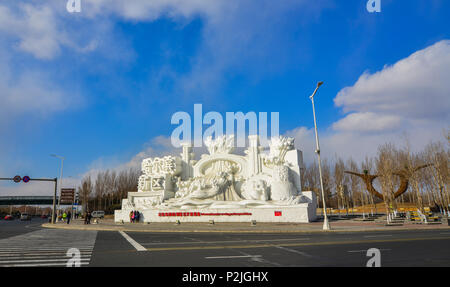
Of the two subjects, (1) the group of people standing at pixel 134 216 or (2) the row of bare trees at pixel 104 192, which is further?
(2) the row of bare trees at pixel 104 192

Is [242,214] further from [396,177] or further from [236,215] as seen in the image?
[396,177]

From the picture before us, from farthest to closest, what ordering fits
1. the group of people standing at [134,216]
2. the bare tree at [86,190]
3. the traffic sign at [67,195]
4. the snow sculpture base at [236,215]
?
the bare tree at [86,190], the traffic sign at [67,195], the group of people standing at [134,216], the snow sculpture base at [236,215]

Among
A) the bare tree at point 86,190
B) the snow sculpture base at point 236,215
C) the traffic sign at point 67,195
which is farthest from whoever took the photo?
the bare tree at point 86,190

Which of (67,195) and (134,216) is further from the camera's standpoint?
(67,195)

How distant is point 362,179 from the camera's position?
2146 inches

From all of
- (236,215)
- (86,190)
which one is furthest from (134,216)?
(86,190)

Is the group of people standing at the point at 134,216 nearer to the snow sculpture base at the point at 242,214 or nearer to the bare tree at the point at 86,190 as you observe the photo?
the snow sculpture base at the point at 242,214

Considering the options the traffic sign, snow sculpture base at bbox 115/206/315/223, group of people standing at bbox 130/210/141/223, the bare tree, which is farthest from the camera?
the bare tree

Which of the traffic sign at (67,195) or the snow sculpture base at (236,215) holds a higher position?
the traffic sign at (67,195)

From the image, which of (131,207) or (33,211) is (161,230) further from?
(33,211)

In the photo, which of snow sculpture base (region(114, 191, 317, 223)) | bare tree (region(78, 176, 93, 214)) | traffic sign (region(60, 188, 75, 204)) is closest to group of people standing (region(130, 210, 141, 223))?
snow sculpture base (region(114, 191, 317, 223))

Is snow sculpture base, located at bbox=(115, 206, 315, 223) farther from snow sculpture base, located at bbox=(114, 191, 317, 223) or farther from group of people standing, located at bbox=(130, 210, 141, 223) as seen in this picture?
A: group of people standing, located at bbox=(130, 210, 141, 223)

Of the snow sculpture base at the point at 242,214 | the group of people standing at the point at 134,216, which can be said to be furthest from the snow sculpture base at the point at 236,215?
the group of people standing at the point at 134,216

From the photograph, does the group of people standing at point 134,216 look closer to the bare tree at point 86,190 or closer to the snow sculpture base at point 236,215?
the snow sculpture base at point 236,215
